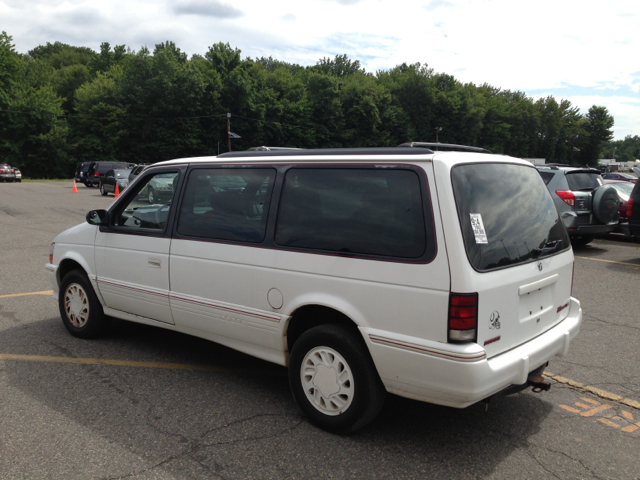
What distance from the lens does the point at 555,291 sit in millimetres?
3758

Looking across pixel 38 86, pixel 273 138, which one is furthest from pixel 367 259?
pixel 38 86

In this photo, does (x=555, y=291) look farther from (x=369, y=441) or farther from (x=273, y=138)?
(x=273, y=138)

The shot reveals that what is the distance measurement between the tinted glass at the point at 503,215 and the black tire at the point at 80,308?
12.2 feet

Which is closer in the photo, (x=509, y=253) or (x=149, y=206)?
(x=509, y=253)

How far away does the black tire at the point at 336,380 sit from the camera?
332 centimetres

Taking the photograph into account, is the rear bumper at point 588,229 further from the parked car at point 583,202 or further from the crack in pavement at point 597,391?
the crack in pavement at point 597,391

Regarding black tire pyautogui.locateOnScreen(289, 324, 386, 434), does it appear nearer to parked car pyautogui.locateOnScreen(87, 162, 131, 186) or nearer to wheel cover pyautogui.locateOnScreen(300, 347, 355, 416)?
wheel cover pyautogui.locateOnScreen(300, 347, 355, 416)

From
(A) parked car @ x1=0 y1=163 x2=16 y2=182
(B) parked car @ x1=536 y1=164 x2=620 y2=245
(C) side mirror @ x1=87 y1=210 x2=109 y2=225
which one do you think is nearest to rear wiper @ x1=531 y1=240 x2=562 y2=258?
(C) side mirror @ x1=87 y1=210 x2=109 y2=225

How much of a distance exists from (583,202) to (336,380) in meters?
9.53

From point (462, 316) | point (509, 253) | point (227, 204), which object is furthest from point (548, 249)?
point (227, 204)

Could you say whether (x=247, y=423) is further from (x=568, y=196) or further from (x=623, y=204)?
(x=623, y=204)

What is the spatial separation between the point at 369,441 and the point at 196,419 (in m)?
1.18

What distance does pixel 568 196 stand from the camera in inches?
444

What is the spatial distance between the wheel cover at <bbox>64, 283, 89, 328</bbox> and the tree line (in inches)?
2502
